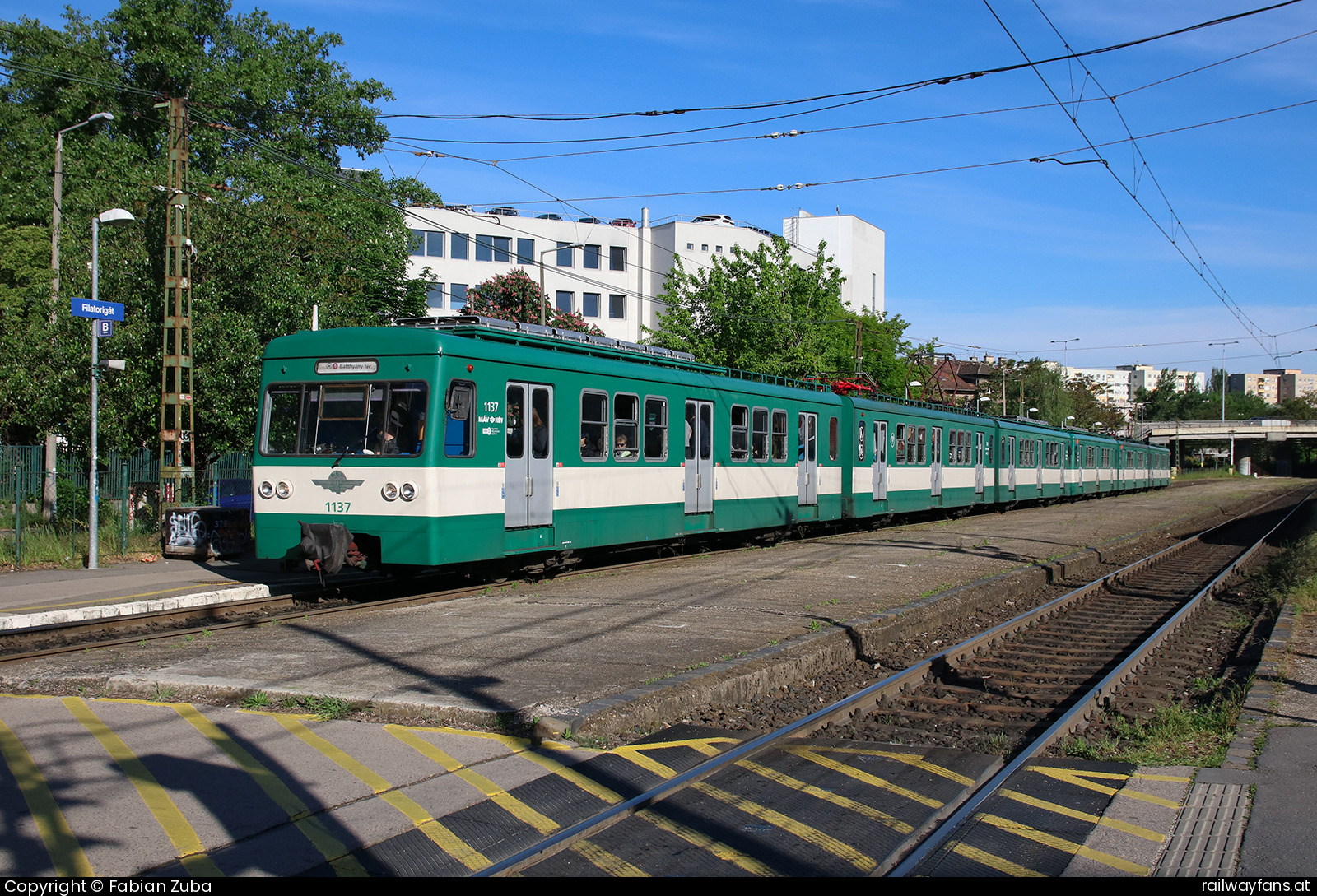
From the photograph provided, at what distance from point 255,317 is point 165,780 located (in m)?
17.0

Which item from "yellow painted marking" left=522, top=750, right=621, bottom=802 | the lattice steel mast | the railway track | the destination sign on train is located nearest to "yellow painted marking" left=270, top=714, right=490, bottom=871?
the railway track

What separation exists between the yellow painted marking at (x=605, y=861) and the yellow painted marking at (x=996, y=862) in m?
1.45

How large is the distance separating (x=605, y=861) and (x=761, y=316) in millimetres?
35552

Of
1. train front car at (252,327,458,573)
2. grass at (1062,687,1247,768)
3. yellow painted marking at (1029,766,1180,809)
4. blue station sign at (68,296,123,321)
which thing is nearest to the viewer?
yellow painted marking at (1029,766,1180,809)

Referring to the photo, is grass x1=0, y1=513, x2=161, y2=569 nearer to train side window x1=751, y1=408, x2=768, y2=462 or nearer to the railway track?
train side window x1=751, y1=408, x2=768, y2=462

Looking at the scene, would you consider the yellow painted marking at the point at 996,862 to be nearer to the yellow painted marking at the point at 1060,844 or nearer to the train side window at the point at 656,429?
the yellow painted marking at the point at 1060,844

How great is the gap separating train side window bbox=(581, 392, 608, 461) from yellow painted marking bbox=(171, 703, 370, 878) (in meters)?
7.77

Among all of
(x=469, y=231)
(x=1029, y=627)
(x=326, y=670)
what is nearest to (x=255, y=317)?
(x=326, y=670)

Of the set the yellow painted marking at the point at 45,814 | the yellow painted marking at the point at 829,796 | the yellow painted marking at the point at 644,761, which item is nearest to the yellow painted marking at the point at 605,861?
the yellow painted marking at the point at 644,761

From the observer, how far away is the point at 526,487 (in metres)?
12.8

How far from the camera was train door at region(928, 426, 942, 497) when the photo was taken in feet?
91.7

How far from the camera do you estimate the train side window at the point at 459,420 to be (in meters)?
11.4

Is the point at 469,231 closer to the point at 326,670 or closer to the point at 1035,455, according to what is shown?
the point at 1035,455

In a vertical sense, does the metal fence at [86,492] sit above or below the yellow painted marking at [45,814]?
above
